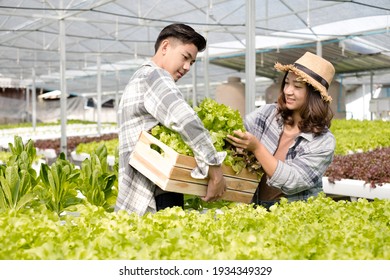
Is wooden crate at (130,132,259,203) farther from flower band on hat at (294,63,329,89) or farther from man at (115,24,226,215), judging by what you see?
flower band on hat at (294,63,329,89)

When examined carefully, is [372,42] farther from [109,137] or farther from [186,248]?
[186,248]

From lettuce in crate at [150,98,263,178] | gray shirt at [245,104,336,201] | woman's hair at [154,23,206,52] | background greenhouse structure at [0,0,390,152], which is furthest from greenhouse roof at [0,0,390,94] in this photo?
woman's hair at [154,23,206,52]

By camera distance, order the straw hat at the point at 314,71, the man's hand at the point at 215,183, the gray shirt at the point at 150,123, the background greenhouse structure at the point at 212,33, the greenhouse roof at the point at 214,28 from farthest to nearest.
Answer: the greenhouse roof at the point at 214,28 → the background greenhouse structure at the point at 212,33 → the straw hat at the point at 314,71 → the man's hand at the point at 215,183 → the gray shirt at the point at 150,123

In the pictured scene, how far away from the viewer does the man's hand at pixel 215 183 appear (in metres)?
2.43

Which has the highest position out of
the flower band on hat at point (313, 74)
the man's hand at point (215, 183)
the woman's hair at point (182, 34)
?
the woman's hair at point (182, 34)

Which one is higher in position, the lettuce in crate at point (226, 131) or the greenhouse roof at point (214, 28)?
the greenhouse roof at point (214, 28)

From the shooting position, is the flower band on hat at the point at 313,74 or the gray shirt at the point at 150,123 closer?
the gray shirt at the point at 150,123

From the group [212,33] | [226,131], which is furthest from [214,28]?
[226,131]

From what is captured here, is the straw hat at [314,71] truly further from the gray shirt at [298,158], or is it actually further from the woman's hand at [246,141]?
the woman's hand at [246,141]

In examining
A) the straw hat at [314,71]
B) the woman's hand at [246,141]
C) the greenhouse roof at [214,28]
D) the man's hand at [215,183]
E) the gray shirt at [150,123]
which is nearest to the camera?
the gray shirt at [150,123]

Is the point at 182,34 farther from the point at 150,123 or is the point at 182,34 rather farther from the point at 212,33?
the point at 212,33

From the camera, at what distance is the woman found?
8.38 feet

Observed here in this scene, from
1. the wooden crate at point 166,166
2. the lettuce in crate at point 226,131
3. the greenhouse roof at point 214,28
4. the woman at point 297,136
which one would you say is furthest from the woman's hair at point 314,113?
the greenhouse roof at point 214,28

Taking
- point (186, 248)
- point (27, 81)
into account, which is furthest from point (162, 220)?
point (27, 81)
